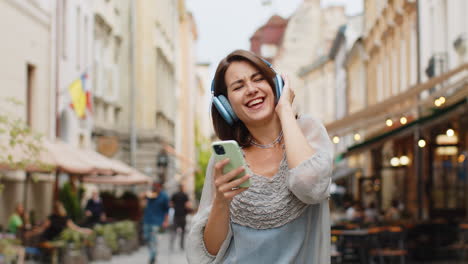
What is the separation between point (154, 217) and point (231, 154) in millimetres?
13792

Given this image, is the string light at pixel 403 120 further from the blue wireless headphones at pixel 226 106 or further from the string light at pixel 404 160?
the blue wireless headphones at pixel 226 106

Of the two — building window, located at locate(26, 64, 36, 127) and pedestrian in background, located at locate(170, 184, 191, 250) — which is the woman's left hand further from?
pedestrian in background, located at locate(170, 184, 191, 250)

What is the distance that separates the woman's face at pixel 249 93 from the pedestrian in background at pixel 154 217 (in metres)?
13.1

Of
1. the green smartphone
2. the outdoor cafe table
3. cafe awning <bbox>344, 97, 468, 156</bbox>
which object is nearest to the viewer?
the green smartphone

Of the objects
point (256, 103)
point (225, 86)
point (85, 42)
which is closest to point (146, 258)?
point (85, 42)

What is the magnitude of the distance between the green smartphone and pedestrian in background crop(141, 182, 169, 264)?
1342 cm

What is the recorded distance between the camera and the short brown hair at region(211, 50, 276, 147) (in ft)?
9.29

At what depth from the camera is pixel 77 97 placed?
1950 centimetres

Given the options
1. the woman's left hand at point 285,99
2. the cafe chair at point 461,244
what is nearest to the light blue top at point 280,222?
the woman's left hand at point 285,99

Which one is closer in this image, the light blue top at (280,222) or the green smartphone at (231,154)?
the green smartphone at (231,154)

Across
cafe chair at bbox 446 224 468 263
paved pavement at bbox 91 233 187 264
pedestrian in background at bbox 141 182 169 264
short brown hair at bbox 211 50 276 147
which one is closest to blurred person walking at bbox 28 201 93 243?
pedestrian in background at bbox 141 182 169 264

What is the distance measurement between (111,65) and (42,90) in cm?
1367

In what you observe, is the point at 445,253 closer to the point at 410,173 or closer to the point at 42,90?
the point at 410,173

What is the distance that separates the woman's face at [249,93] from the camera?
9.22 ft
